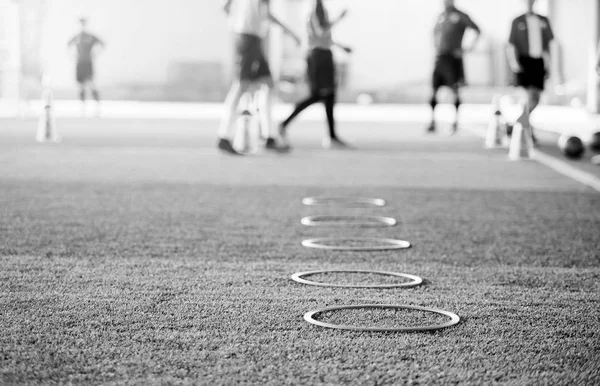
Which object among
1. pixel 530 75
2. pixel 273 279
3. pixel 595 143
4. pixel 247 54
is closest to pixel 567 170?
pixel 595 143

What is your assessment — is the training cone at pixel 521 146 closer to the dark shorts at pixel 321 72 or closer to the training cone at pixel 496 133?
the training cone at pixel 496 133

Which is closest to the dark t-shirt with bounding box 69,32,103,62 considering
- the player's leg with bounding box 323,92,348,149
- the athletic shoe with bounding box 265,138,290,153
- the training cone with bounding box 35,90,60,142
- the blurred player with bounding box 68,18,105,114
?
the blurred player with bounding box 68,18,105,114

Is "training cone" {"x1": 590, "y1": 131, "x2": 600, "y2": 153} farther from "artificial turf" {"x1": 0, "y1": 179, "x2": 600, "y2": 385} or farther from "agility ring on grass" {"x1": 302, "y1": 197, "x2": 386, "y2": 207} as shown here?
"agility ring on grass" {"x1": 302, "y1": 197, "x2": 386, "y2": 207}

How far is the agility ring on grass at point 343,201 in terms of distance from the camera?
7.63m

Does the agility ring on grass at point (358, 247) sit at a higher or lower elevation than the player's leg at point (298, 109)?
lower

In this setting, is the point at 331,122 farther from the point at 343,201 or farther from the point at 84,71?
the point at 84,71

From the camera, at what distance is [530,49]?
43.2ft

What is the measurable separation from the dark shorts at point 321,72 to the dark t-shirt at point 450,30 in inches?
125

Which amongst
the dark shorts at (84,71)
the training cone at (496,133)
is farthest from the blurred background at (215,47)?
the training cone at (496,133)

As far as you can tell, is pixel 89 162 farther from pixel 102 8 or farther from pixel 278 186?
pixel 102 8

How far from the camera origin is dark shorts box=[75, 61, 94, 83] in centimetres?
2283

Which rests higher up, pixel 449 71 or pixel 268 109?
pixel 449 71

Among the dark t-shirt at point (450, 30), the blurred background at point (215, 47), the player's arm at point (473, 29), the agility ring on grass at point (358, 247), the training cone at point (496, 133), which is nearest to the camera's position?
the agility ring on grass at point (358, 247)

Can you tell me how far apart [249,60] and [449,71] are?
5.17 metres
